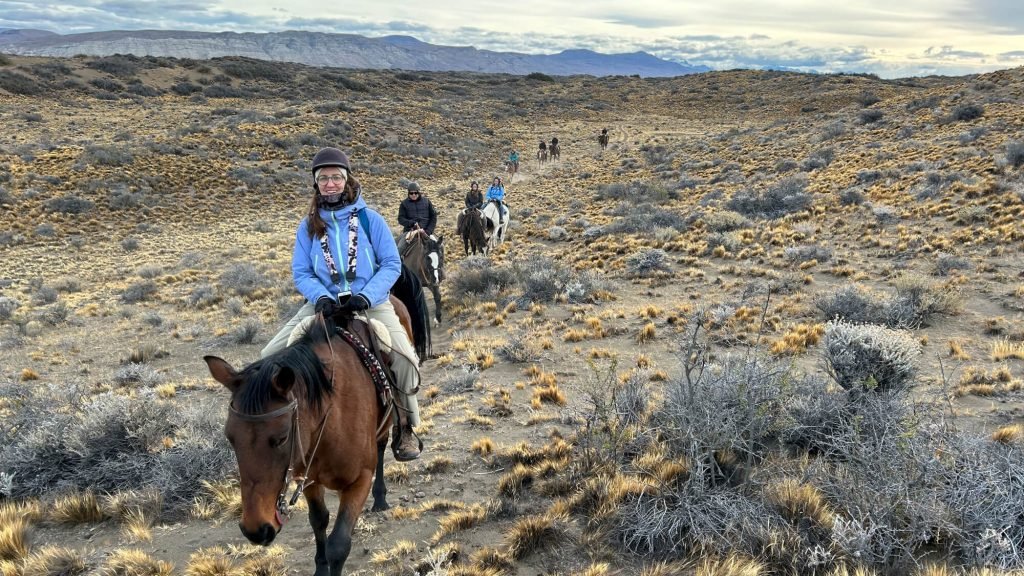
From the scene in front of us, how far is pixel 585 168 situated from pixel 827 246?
22147 millimetres

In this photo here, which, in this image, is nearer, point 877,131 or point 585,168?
point 877,131

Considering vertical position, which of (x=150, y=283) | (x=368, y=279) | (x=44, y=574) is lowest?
(x=150, y=283)

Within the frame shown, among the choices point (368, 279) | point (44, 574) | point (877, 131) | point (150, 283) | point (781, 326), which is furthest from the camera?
point (877, 131)

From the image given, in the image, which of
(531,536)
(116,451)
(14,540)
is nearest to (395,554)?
(531,536)

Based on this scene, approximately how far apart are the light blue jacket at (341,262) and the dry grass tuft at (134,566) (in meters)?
2.11

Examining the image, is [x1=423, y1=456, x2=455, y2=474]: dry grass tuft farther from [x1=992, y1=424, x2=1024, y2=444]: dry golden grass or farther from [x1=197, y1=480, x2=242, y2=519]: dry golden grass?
[x1=992, y1=424, x2=1024, y2=444]: dry golden grass

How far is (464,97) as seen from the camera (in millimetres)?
64625

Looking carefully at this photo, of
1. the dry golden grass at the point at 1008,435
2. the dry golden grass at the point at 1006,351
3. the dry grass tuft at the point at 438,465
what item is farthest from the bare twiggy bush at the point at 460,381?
the dry golden grass at the point at 1006,351

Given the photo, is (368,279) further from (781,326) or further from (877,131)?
(877,131)

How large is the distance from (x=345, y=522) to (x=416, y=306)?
299 centimetres

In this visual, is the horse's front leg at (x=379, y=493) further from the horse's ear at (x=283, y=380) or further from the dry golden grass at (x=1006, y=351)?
the dry golden grass at (x=1006, y=351)

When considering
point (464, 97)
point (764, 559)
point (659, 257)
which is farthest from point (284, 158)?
point (464, 97)

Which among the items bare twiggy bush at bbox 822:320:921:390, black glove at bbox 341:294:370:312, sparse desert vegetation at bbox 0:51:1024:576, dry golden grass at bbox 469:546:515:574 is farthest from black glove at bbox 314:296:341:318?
bare twiggy bush at bbox 822:320:921:390

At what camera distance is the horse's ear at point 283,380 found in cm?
260
